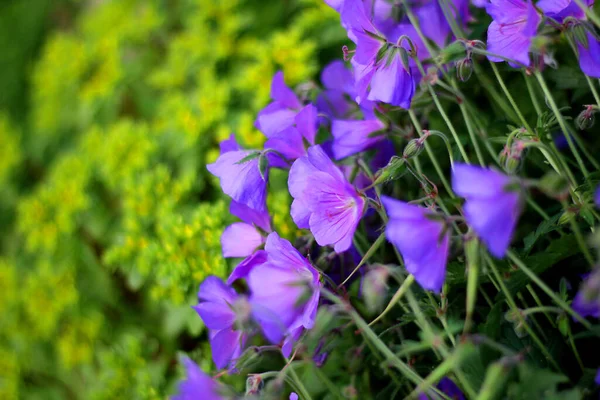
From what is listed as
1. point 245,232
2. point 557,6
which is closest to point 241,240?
point 245,232

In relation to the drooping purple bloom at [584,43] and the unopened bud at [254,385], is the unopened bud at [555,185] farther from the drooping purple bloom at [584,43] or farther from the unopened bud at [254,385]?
the unopened bud at [254,385]

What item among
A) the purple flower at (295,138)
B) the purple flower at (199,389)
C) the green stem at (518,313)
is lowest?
the green stem at (518,313)

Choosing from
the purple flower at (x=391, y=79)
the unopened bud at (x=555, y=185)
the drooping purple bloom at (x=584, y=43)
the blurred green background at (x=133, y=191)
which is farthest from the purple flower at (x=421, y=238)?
the blurred green background at (x=133, y=191)

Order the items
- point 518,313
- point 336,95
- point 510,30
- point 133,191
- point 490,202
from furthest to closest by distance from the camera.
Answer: point 133,191 → point 336,95 → point 510,30 → point 518,313 → point 490,202

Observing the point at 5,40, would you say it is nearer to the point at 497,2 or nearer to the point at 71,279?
the point at 71,279

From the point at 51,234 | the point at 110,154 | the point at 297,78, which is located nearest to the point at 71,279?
the point at 51,234

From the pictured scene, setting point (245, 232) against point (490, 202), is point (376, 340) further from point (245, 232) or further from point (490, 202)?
point (245, 232)

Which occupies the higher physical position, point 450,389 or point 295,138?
point 295,138
